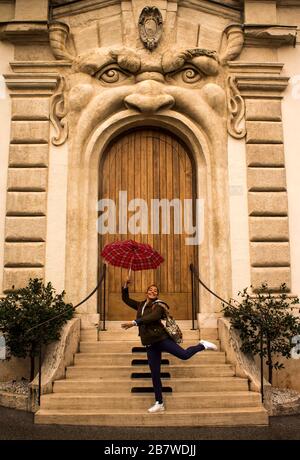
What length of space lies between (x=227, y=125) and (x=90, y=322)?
178 inches

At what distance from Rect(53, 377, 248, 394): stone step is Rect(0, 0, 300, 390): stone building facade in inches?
66.6

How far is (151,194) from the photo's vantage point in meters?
9.84

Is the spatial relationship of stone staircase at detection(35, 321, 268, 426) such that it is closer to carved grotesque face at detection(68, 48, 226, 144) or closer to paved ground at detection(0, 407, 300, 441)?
paved ground at detection(0, 407, 300, 441)

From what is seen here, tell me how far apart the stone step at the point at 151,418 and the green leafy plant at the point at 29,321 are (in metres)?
1.38

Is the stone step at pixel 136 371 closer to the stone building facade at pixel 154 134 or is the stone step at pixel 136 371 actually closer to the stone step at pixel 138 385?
the stone step at pixel 138 385

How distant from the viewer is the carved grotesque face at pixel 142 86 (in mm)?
9453

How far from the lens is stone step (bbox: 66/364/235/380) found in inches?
297

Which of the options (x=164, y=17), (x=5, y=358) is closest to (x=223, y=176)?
(x=164, y=17)

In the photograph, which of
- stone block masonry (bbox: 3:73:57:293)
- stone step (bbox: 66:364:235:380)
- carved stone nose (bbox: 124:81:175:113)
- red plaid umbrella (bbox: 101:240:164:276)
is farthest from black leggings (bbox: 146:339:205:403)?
carved stone nose (bbox: 124:81:175:113)

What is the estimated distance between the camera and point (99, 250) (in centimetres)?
951

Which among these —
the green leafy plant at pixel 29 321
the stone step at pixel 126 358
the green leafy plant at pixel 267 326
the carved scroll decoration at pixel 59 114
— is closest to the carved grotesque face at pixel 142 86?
the carved scroll decoration at pixel 59 114

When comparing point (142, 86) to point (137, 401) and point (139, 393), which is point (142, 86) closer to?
point (139, 393)

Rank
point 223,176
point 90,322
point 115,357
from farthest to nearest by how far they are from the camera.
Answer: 1. point 223,176
2. point 90,322
3. point 115,357

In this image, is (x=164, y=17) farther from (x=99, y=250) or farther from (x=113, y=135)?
(x=99, y=250)
